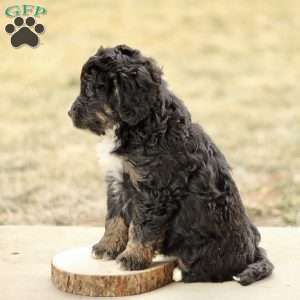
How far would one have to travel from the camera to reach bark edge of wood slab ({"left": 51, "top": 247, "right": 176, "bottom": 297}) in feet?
16.9

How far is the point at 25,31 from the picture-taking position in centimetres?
688

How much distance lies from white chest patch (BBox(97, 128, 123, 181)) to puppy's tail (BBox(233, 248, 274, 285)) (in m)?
1.18

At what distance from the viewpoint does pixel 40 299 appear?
521 cm

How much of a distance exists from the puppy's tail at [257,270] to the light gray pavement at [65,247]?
0.15ft

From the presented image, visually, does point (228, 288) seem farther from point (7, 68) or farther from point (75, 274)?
point (7, 68)

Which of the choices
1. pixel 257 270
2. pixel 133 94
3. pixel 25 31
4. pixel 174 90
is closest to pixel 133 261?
pixel 257 270

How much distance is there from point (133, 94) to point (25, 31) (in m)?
2.33

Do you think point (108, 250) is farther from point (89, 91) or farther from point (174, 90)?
point (174, 90)

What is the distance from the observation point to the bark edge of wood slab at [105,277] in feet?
16.9

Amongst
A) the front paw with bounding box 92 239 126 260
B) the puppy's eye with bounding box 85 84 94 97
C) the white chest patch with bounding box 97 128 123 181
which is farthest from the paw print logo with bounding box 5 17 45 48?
the front paw with bounding box 92 239 126 260

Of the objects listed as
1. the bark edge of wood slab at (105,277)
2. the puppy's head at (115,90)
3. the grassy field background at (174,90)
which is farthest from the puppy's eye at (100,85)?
the grassy field background at (174,90)

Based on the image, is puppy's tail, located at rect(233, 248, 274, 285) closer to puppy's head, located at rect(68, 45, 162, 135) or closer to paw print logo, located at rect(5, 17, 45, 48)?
puppy's head, located at rect(68, 45, 162, 135)

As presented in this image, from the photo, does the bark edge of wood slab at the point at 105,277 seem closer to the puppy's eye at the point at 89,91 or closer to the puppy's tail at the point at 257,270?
the puppy's tail at the point at 257,270

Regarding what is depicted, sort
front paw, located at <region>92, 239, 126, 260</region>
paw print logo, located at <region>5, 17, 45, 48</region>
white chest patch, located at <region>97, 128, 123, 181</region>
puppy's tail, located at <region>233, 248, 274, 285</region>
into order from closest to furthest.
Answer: white chest patch, located at <region>97, 128, 123, 181</region> → puppy's tail, located at <region>233, 248, 274, 285</region> → front paw, located at <region>92, 239, 126, 260</region> → paw print logo, located at <region>5, 17, 45, 48</region>
